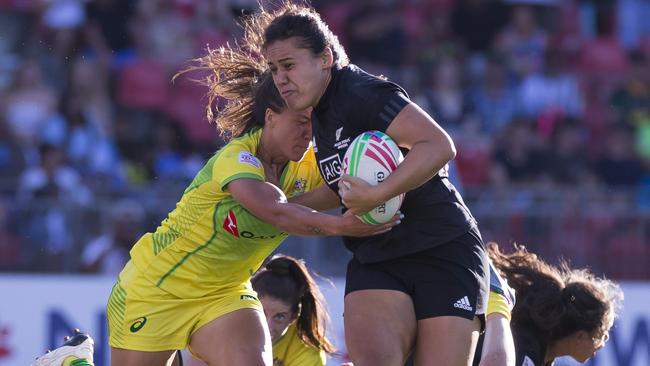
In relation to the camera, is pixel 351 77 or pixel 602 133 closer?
pixel 351 77

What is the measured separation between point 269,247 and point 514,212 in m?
4.47

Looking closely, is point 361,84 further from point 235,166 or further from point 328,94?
point 235,166

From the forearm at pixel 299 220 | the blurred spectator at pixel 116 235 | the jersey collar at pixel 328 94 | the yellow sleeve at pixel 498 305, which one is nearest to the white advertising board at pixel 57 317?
the blurred spectator at pixel 116 235

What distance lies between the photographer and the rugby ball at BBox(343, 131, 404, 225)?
4305 millimetres

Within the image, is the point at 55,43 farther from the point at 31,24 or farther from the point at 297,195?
the point at 297,195

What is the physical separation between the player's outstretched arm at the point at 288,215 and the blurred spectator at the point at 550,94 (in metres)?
7.60

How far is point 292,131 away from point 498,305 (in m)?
1.19

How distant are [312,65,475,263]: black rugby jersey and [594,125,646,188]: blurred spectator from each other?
23.3 feet

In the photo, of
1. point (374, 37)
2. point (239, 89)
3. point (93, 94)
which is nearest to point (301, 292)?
point (239, 89)

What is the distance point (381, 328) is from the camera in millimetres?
4484

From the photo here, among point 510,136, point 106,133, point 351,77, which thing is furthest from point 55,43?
point 351,77

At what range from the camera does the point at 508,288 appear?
536 centimetres

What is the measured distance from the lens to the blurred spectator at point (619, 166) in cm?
1150

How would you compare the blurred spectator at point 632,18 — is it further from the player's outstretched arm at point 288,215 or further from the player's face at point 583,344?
the player's outstretched arm at point 288,215
